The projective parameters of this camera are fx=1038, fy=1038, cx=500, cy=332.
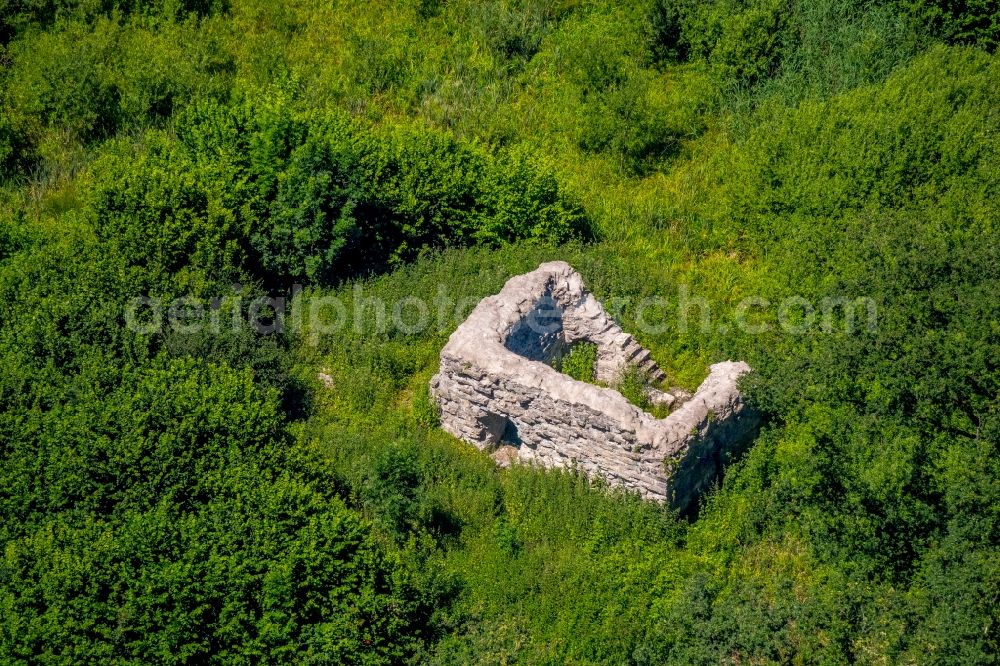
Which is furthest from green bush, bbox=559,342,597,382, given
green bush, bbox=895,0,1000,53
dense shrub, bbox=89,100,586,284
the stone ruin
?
green bush, bbox=895,0,1000,53

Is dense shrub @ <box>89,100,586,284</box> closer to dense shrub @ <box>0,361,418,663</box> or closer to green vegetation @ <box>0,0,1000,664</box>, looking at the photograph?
green vegetation @ <box>0,0,1000,664</box>

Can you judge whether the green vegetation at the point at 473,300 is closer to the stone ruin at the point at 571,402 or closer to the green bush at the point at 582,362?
the green bush at the point at 582,362

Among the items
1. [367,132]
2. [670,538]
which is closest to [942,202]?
[670,538]

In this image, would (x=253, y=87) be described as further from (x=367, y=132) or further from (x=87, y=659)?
(x=87, y=659)

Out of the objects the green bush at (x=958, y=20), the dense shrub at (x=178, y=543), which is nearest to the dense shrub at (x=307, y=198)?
the dense shrub at (x=178, y=543)

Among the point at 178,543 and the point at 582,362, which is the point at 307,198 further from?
the point at 178,543
